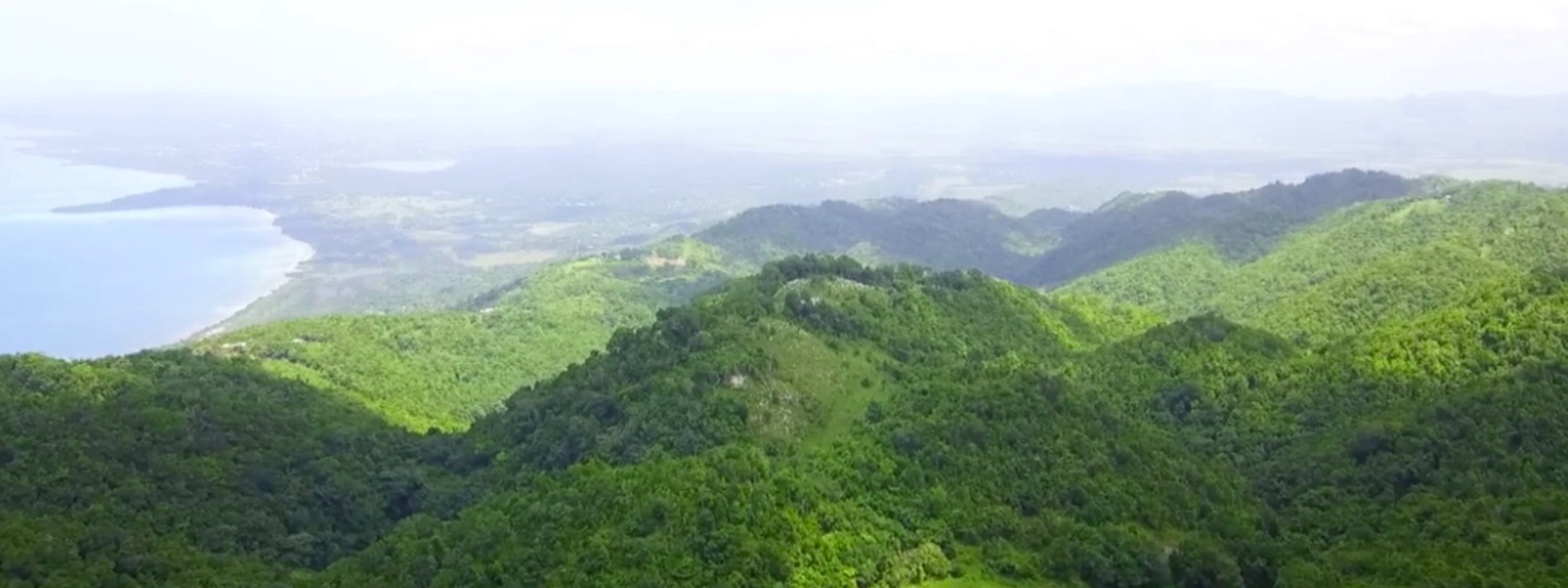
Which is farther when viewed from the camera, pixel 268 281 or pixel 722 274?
pixel 268 281

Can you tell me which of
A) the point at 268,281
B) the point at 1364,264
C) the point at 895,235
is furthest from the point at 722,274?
the point at 268,281

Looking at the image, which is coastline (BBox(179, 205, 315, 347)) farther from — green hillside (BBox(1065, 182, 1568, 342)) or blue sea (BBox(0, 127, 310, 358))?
green hillside (BBox(1065, 182, 1568, 342))

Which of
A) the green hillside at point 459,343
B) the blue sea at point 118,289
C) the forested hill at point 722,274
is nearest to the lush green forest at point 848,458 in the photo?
the green hillside at point 459,343

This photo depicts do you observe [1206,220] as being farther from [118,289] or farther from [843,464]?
[118,289]

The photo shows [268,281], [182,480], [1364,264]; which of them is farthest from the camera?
[268,281]

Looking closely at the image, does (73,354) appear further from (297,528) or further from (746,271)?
(297,528)

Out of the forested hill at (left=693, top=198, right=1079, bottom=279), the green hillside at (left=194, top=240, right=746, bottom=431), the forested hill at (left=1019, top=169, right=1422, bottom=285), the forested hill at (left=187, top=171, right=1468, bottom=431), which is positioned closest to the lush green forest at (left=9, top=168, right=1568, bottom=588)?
the green hillside at (left=194, top=240, right=746, bottom=431)

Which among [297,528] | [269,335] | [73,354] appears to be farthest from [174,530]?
[73,354]
